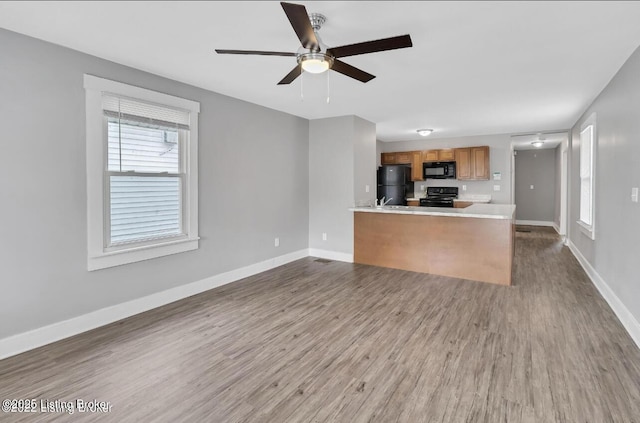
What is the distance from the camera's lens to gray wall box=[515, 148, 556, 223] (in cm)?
951

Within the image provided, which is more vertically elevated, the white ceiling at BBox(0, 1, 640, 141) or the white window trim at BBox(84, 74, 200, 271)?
the white ceiling at BBox(0, 1, 640, 141)

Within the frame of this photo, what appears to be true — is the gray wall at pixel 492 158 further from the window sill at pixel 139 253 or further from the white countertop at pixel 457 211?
the window sill at pixel 139 253

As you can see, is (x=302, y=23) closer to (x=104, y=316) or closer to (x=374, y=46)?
(x=374, y=46)

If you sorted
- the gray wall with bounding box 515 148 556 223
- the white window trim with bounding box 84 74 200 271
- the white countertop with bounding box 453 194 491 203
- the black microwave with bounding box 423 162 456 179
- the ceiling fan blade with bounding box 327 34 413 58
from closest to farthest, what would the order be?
1. the ceiling fan blade with bounding box 327 34 413 58
2. the white window trim with bounding box 84 74 200 271
3. the white countertop with bounding box 453 194 491 203
4. the black microwave with bounding box 423 162 456 179
5. the gray wall with bounding box 515 148 556 223

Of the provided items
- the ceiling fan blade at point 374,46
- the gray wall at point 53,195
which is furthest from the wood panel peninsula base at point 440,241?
the ceiling fan blade at point 374,46

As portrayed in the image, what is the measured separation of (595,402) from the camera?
191cm

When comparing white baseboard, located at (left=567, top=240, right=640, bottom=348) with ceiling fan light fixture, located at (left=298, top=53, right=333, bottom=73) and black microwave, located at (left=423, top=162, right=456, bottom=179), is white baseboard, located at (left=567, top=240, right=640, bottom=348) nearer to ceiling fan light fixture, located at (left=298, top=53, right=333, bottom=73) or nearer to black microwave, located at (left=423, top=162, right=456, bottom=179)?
black microwave, located at (left=423, top=162, right=456, bottom=179)

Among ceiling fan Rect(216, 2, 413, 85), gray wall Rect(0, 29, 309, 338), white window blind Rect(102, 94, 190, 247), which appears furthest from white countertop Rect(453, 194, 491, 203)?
white window blind Rect(102, 94, 190, 247)

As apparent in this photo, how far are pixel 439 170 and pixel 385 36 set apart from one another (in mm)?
5435

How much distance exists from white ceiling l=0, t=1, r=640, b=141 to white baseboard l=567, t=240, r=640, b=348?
7.35 ft

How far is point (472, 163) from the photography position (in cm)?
707

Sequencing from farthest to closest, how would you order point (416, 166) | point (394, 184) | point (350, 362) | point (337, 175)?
point (416, 166) < point (394, 184) < point (337, 175) < point (350, 362)

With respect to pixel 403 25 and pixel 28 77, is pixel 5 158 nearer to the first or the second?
pixel 28 77

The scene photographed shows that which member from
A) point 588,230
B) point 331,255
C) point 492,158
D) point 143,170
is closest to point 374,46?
point 143,170
